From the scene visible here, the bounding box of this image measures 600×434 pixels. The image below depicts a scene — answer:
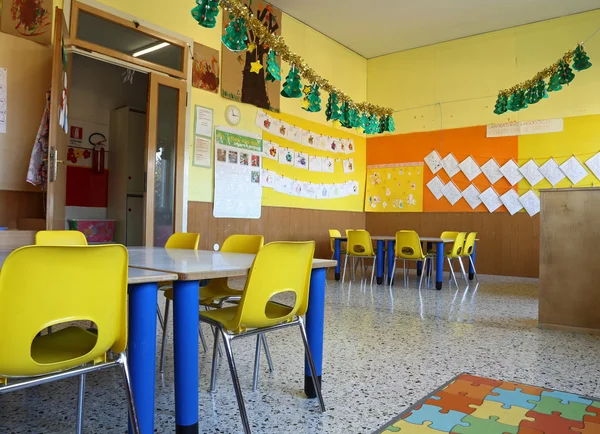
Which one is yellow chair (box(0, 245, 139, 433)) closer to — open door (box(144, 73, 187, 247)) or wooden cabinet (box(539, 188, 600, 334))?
wooden cabinet (box(539, 188, 600, 334))

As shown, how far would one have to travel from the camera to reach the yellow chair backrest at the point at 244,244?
9.12ft

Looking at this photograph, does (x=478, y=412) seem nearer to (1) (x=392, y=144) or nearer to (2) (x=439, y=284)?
(2) (x=439, y=284)

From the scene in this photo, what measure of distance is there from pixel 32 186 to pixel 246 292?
326 cm

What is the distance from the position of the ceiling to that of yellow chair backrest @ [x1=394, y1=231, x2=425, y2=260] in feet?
11.9

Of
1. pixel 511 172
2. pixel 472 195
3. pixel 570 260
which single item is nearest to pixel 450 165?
pixel 472 195

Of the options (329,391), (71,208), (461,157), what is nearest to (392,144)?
(461,157)

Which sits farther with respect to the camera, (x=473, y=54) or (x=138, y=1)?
(x=473, y=54)

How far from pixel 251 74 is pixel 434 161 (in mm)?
3745

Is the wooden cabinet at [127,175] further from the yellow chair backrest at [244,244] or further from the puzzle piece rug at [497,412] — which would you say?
the puzzle piece rug at [497,412]

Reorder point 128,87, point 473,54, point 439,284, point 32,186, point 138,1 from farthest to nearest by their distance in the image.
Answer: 1. point 473,54
2. point 128,87
3. point 439,284
4. point 138,1
5. point 32,186

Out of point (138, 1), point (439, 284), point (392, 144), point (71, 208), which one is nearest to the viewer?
point (138, 1)

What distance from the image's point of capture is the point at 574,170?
6891 millimetres

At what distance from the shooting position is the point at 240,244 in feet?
9.42

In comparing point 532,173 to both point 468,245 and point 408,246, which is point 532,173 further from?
point 408,246
